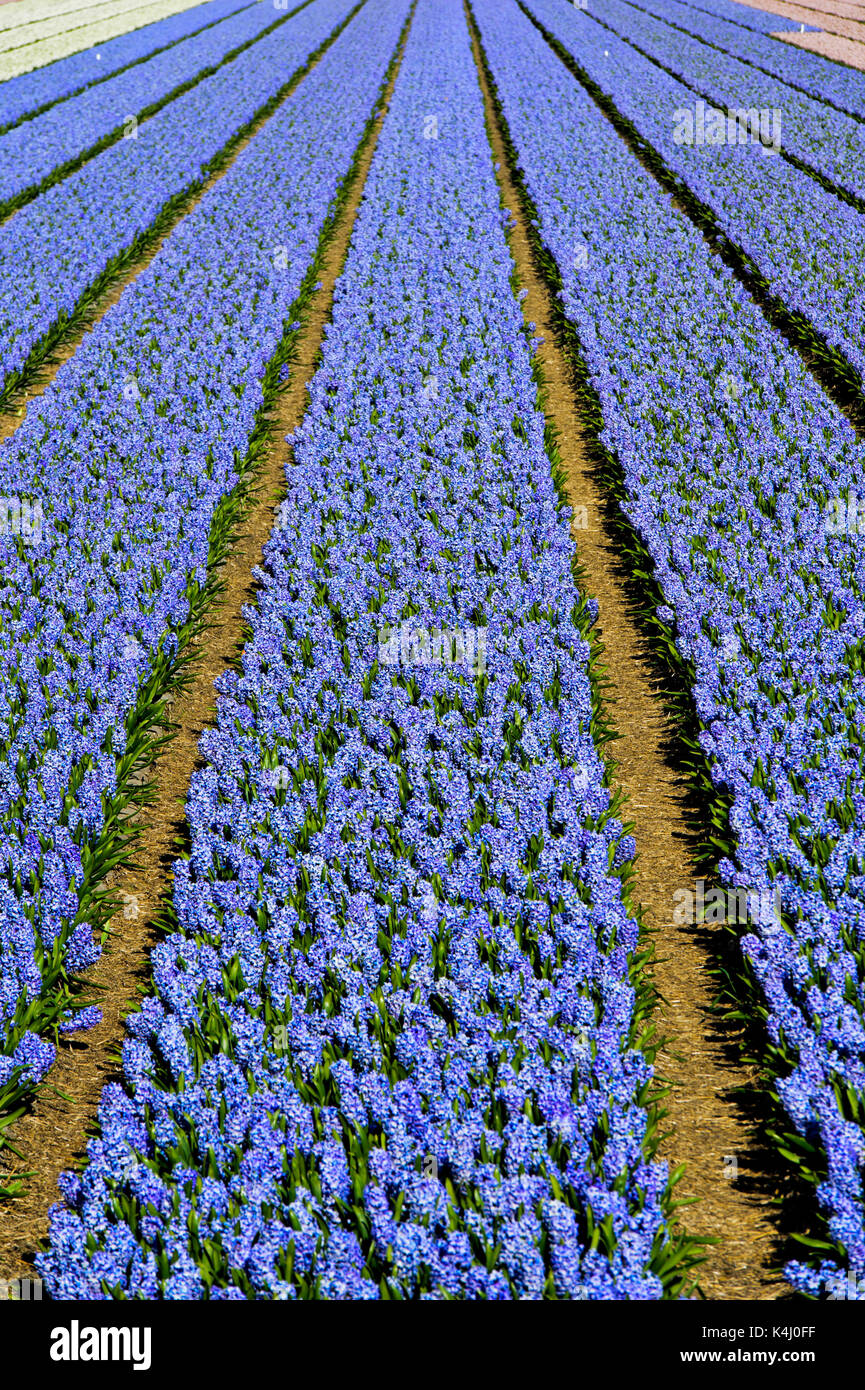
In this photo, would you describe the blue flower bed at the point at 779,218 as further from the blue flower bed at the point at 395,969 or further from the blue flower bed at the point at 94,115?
the blue flower bed at the point at 94,115

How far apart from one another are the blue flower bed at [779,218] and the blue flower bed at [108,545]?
22.7ft

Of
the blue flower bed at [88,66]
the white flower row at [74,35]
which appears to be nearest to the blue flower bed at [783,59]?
the blue flower bed at [88,66]

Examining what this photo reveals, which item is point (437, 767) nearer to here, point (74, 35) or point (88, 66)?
point (88, 66)

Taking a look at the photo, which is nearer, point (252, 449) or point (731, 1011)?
point (731, 1011)

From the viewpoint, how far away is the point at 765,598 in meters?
8.06

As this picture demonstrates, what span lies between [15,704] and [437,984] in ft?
13.0

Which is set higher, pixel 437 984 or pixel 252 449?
pixel 252 449

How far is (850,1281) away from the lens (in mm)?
3793

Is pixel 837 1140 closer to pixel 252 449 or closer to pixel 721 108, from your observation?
pixel 252 449

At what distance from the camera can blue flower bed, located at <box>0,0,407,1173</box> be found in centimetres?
579

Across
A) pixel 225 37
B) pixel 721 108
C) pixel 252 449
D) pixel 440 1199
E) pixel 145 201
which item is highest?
pixel 225 37

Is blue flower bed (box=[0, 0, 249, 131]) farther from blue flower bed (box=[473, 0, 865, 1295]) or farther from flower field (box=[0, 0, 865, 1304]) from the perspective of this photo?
blue flower bed (box=[473, 0, 865, 1295])
